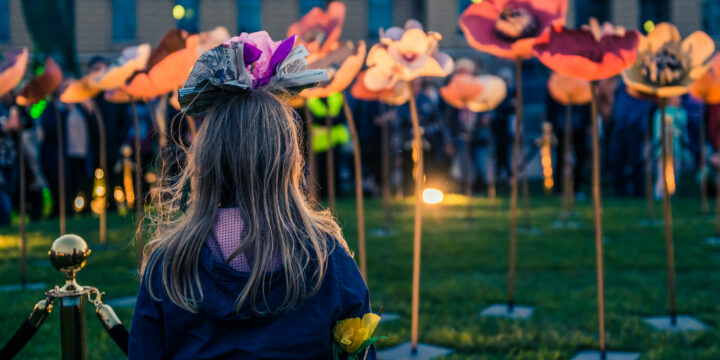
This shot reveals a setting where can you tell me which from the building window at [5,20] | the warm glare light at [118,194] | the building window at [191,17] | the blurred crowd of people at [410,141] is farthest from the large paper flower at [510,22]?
the building window at [5,20]

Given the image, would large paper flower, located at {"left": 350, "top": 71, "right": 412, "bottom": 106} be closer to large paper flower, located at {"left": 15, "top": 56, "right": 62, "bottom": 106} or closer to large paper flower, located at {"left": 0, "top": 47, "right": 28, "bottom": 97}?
large paper flower, located at {"left": 15, "top": 56, "right": 62, "bottom": 106}

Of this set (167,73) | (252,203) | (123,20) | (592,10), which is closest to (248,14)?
(123,20)

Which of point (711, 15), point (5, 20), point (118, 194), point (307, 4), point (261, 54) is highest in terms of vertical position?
point (307, 4)

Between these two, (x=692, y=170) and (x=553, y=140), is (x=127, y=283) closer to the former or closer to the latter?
(x=553, y=140)

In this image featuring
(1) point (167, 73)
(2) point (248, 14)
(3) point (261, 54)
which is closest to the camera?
(3) point (261, 54)

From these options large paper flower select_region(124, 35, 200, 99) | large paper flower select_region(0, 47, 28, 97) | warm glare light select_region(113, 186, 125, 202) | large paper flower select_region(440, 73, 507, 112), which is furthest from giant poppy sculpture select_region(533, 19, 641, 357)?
warm glare light select_region(113, 186, 125, 202)

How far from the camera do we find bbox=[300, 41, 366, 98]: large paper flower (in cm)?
410

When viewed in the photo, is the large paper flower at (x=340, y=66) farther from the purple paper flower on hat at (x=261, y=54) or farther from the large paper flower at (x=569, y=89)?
the large paper flower at (x=569, y=89)

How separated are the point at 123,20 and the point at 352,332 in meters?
28.4

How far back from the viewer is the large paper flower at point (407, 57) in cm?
379

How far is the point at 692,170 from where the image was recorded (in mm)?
19781

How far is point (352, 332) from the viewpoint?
1812 mm

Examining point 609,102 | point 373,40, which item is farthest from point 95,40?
point 609,102

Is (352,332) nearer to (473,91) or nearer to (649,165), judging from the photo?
A: (473,91)
